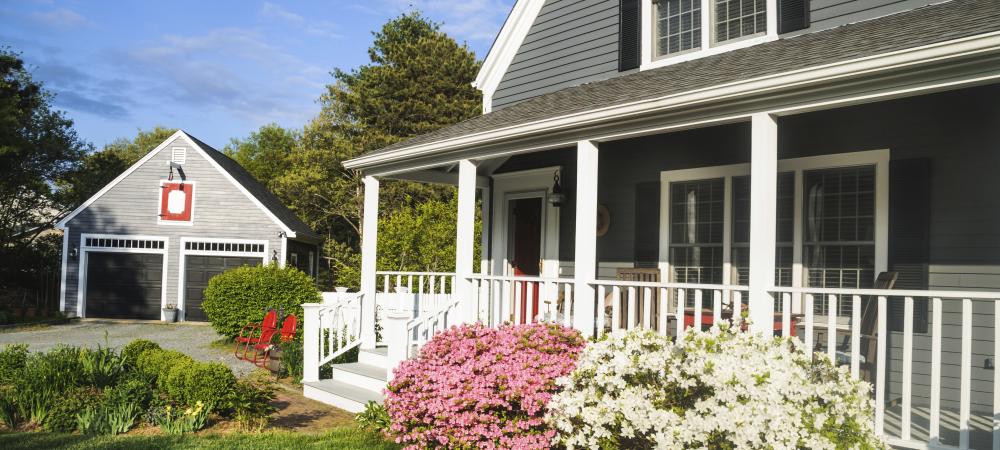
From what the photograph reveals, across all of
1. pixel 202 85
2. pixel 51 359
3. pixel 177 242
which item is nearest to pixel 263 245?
pixel 177 242

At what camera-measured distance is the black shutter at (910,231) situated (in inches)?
232

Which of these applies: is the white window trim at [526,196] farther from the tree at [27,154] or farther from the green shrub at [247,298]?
the tree at [27,154]

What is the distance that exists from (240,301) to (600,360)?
11.3 metres

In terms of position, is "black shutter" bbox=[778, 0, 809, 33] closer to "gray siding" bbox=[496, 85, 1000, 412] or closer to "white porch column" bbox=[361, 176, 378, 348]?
"gray siding" bbox=[496, 85, 1000, 412]

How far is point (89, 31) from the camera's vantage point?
2066 cm

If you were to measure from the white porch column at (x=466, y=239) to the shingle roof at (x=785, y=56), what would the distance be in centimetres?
47

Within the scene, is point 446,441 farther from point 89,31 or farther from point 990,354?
point 89,31

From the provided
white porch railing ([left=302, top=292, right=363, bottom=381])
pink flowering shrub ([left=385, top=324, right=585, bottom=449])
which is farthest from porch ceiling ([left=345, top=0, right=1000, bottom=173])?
white porch railing ([left=302, top=292, right=363, bottom=381])

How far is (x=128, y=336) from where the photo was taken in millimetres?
16609

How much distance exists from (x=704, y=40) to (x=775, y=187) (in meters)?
3.75

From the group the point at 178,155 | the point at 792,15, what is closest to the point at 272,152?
the point at 178,155

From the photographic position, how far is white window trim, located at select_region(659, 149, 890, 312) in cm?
614

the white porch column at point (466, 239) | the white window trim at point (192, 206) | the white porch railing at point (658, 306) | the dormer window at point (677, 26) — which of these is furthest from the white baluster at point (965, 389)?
the white window trim at point (192, 206)

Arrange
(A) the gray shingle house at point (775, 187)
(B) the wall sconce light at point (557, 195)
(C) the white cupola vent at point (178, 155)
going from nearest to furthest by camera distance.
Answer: (A) the gray shingle house at point (775, 187) → (B) the wall sconce light at point (557, 195) → (C) the white cupola vent at point (178, 155)
